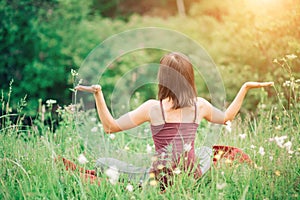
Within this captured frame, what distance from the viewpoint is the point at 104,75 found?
24.0 feet

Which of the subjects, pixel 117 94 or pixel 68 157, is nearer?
pixel 68 157

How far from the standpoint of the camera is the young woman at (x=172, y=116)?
10.0 ft

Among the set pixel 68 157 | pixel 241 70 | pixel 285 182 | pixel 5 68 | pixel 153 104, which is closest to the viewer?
pixel 285 182

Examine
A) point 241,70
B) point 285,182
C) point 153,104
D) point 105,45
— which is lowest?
point 285,182

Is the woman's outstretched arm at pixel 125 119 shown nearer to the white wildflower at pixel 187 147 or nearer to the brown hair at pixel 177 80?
the brown hair at pixel 177 80

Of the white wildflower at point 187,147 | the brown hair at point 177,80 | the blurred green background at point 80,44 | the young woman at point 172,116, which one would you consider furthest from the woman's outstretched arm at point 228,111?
the blurred green background at point 80,44

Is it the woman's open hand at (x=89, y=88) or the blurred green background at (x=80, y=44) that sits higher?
the blurred green background at (x=80, y=44)

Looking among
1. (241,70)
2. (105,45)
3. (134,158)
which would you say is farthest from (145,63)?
(134,158)

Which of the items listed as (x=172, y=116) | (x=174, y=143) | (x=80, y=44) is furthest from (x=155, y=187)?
(x=80, y=44)

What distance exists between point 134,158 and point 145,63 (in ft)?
13.1

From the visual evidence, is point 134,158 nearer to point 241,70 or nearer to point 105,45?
point 241,70

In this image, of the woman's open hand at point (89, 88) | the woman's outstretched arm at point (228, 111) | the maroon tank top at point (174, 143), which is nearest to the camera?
the woman's open hand at point (89, 88)

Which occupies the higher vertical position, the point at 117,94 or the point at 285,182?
the point at 117,94

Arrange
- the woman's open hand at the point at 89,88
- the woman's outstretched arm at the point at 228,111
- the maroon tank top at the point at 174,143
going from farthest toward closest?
the woman's outstretched arm at the point at 228,111 < the maroon tank top at the point at 174,143 < the woman's open hand at the point at 89,88
